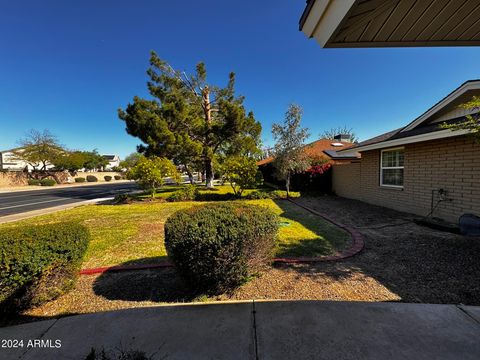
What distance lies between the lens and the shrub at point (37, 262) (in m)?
2.55

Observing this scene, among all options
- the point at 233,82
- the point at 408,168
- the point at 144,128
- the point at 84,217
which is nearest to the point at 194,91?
the point at 233,82

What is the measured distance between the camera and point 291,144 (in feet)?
43.9

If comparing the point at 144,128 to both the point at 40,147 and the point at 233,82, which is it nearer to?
the point at 233,82

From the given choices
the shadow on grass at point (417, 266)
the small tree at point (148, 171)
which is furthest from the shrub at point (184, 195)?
the shadow on grass at point (417, 266)

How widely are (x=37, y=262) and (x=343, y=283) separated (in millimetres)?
4099

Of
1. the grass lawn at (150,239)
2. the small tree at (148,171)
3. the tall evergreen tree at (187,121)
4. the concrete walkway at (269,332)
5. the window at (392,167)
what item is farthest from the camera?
the tall evergreen tree at (187,121)

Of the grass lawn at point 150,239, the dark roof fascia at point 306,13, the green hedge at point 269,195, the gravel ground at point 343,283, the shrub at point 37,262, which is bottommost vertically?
the gravel ground at point 343,283

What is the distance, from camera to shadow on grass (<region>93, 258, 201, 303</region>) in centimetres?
309

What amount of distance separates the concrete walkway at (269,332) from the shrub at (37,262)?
0.37 metres

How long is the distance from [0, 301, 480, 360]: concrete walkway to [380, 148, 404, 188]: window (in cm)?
750

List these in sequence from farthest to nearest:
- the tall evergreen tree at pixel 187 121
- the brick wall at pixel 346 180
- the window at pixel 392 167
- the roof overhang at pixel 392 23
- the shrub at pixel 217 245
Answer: the tall evergreen tree at pixel 187 121 < the brick wall at pixel 346 180 < the window at pixel 392 167 < the shrub at pixel 217 245 < the roof overhang at pixel 392 23

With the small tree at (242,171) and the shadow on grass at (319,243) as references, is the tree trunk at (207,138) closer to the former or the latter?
the small tree at (242,171)

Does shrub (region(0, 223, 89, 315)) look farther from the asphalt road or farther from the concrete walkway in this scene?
the asphalt road

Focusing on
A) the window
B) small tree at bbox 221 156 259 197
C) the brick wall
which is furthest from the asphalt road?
the window
